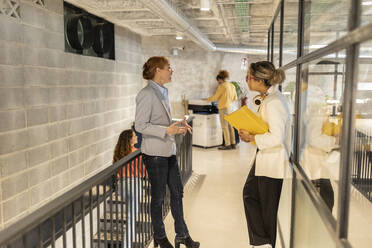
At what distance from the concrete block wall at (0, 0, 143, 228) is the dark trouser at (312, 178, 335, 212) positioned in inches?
103

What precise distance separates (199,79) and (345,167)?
7703 mm

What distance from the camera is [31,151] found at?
11.2 feet

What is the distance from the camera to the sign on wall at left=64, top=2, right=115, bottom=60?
4152 millimetres

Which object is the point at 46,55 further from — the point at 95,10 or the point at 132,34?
the point at 132,34

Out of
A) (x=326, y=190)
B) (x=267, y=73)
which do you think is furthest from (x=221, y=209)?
(x=326, y=190)

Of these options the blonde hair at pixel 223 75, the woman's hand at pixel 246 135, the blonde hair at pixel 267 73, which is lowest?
the woman's hand at pixel 246 135

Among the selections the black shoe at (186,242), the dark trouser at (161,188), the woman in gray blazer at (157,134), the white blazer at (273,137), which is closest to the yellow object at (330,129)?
the white blazer at (273,137)

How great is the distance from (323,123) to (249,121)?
555mm

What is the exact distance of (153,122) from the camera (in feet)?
7.59

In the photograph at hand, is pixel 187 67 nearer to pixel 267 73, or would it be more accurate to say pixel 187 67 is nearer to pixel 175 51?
pixel 175 51

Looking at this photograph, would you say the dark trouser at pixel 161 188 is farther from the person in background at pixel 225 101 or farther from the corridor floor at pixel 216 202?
the person in background at pixel 225 101

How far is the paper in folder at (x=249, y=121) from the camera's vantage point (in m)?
2.11

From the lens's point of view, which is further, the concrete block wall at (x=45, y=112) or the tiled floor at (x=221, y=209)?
the concrete block wall at (x=45, y=112)

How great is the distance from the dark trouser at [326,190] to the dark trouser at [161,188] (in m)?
1.05
